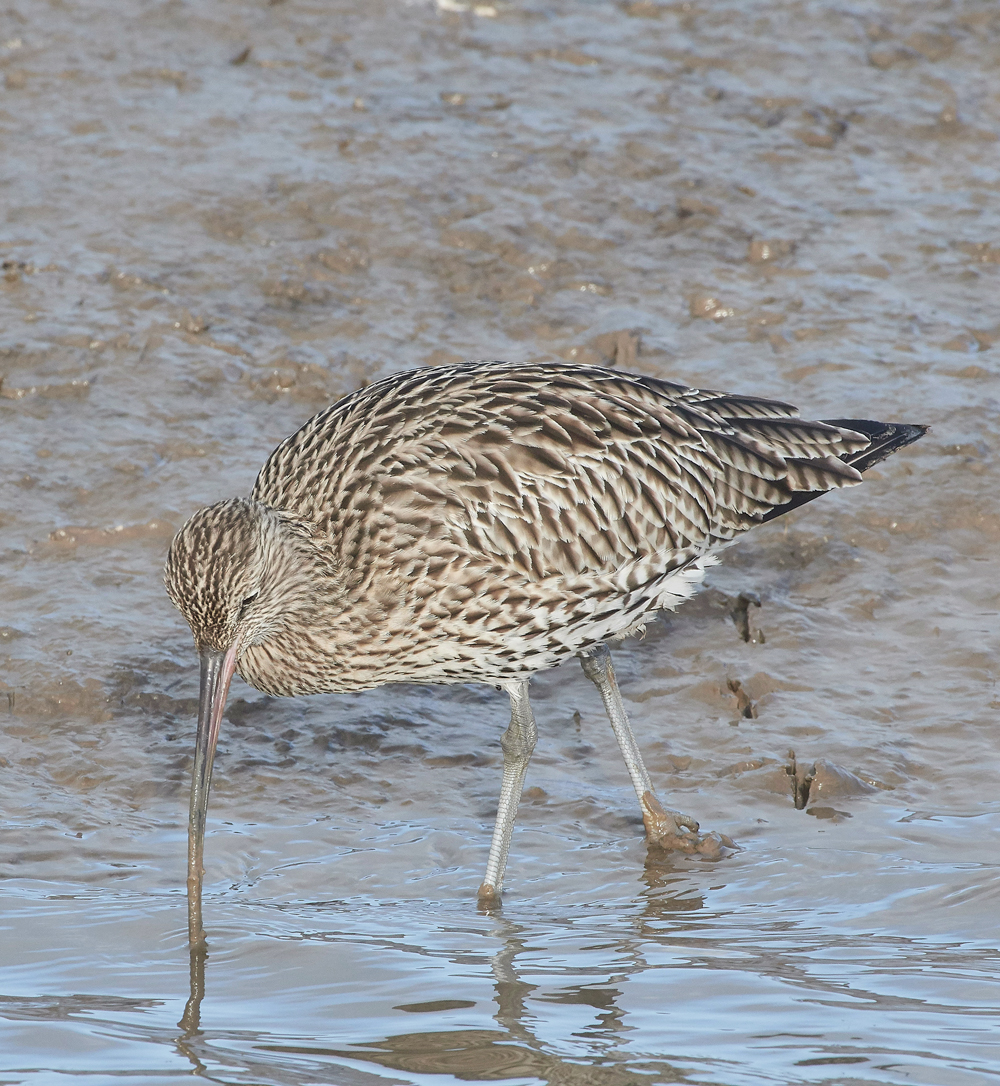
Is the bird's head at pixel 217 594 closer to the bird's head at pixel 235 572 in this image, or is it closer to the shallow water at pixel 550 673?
the bird's head at pixel 235 572

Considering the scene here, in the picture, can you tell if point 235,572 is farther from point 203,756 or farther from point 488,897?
point 488,897

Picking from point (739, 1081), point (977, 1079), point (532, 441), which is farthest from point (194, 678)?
point (977, 1079)

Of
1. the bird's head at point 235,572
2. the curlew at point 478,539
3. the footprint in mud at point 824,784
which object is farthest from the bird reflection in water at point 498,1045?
the footprint in mud at point 824,784

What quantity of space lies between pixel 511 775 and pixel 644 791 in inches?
23.2

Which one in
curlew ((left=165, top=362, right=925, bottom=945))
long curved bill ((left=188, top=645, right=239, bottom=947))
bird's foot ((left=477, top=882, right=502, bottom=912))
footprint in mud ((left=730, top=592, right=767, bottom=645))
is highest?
curlew ((left=165, top=362, right=925, bottom=945))

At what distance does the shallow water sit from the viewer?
→ 5.91m

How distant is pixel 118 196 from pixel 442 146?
87.2 inches

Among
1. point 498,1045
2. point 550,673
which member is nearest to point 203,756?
point 498,1045

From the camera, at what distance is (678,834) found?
691 centimetres

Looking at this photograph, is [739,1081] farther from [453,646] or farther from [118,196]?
[118,196]

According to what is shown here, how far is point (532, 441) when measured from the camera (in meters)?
6.77

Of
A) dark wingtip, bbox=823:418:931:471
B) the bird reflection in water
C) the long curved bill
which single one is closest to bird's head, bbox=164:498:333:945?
the long curved bill

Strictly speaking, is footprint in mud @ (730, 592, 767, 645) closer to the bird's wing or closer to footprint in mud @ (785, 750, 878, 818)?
footprint in mud @ (785, 750, 878, 818)

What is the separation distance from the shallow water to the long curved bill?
0.18 m
